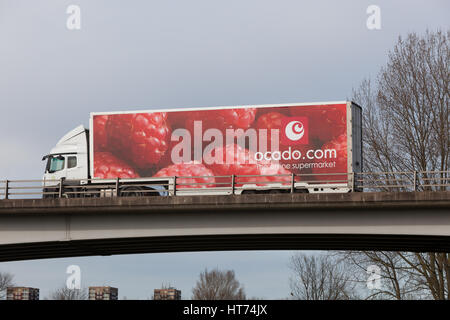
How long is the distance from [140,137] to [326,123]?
8.43m

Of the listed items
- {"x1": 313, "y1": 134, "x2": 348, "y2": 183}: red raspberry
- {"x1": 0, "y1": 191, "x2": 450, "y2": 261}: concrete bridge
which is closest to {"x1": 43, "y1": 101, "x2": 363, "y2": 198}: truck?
{"x1": 313, "y1": 134, "x2": 348, "y2": 183}: red raspberry

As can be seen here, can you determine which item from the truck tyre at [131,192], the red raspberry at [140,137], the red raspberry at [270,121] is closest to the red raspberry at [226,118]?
the red raspberry at [270,121]

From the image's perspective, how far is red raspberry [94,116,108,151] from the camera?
33.9 m

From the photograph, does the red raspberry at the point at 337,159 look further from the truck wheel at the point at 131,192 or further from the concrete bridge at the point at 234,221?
the truck wheel at the point at 131,192

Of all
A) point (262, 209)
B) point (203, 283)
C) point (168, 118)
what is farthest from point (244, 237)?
point (203, 283)

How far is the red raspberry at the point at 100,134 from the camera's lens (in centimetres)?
3391

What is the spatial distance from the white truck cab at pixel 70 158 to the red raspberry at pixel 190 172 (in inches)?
A: 151

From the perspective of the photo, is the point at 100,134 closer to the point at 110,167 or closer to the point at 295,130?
the point at 110,167

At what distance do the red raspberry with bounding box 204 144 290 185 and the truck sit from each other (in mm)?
43

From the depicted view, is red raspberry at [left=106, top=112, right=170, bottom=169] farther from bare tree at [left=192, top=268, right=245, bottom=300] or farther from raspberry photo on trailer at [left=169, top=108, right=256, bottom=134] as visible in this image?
bare tree at [left=192, top=268, right=245, bottom=300]

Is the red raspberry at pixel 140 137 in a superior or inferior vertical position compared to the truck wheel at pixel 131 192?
superior

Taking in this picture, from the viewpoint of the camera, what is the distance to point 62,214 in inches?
1196

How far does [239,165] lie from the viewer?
3184cm

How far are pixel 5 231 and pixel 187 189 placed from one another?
7.76m
